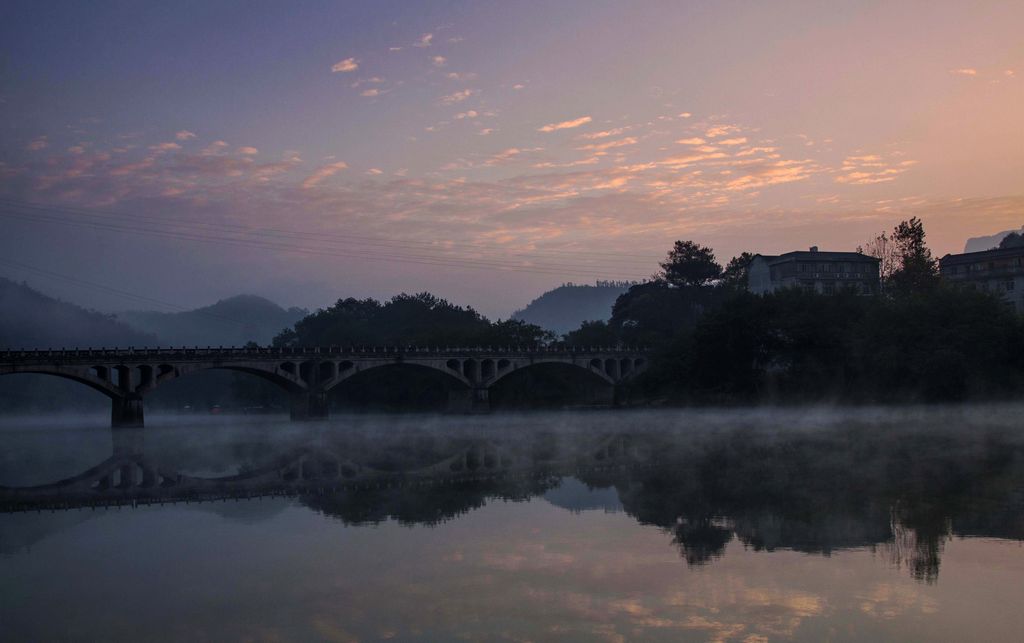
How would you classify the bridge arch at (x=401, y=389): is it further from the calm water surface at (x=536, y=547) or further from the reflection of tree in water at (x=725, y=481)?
the calm water surface at (x=536, y=547)

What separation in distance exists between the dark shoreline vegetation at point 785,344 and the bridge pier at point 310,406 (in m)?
20.0

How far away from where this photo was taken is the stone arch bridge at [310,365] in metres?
95.9

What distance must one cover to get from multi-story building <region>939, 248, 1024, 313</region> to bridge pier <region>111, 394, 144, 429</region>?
306ft

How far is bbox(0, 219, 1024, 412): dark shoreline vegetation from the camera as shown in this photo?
7600 cm

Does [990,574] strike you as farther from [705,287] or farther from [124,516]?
[705,287]

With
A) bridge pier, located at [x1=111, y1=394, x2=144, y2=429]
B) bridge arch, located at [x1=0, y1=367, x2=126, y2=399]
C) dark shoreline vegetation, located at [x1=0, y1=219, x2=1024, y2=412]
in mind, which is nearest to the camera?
dark shoreline vegetation, located at [x1=0, y1=219, x2=1024, y2=412]

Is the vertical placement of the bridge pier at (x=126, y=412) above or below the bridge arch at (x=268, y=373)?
below

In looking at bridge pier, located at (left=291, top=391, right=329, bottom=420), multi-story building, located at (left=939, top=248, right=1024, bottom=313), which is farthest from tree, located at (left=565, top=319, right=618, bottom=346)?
bridge pier, located at (left=291, top=391, right=329, bottom=420)

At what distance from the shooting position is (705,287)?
152500mm

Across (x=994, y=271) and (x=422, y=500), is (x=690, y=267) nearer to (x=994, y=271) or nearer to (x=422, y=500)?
(x=994, y=271)

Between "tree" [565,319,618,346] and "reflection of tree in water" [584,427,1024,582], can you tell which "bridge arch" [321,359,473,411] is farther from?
"reflection of tree in water" [584,427,1024,582]

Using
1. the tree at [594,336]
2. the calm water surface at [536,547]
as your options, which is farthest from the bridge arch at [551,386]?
the calm water surface at [536,547]

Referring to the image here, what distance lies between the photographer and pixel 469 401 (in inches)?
4926

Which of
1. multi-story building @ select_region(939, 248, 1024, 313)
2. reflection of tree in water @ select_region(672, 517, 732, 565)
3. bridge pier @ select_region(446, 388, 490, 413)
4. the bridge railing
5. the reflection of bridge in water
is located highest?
multi-story building @ select_region(939, 248, 1024, 313)
